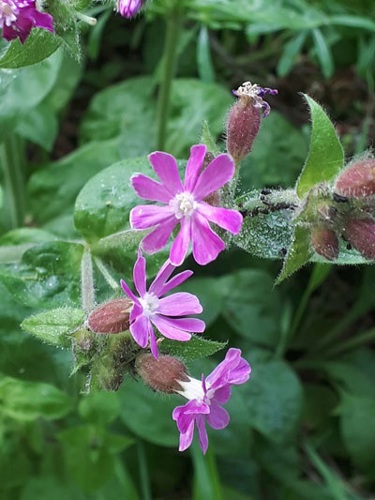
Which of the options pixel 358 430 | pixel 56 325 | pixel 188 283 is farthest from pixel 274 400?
pixel 56 325

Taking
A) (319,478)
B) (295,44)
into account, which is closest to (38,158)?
(295,44)

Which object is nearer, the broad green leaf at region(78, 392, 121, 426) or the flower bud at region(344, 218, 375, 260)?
the flower bud at region(344, 218, 375, 260)

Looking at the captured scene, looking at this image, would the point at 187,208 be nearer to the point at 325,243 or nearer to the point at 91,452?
the point at 325,243

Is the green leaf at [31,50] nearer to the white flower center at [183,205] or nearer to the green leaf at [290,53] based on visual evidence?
the white flower center at [183,205]

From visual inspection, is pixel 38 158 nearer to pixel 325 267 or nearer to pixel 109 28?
pixel 109 28

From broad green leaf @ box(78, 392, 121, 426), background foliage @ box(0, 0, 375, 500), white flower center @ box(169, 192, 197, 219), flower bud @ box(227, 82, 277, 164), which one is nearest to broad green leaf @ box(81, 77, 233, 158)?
background foliage @ box(0, 0, 375, 500)

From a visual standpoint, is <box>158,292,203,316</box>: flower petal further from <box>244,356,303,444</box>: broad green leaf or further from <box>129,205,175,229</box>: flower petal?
<box>244,356,303,444</box>: broad green leaf
